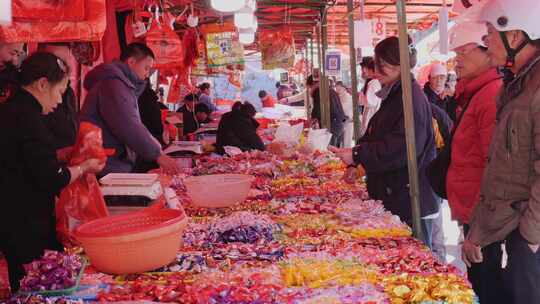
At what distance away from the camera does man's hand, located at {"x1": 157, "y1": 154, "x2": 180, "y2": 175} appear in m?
4.20

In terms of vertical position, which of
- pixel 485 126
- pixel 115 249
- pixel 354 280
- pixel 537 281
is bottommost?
pixel 537 281

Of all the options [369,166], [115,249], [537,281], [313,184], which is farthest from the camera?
[313,184]

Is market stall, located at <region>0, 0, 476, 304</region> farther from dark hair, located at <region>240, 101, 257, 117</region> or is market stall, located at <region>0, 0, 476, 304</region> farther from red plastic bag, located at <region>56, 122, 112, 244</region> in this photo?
dark hair, located at <region>240, 101, 257, 117</region>

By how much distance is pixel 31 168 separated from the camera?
2.62 m

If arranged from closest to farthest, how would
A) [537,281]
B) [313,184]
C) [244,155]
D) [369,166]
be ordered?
[537,281] < [369,166] < [313,184] < [244,155]

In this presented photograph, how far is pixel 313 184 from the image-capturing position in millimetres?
3830

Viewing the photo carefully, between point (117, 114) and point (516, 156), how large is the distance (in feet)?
8.96

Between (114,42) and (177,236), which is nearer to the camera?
(177,236)

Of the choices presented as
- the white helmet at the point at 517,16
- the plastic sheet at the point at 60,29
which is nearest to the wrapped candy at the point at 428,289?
the white helmet at the point at 517,16

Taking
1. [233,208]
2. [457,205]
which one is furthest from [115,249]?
[457,205]

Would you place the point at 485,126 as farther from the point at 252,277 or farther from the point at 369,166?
the point at 252,277

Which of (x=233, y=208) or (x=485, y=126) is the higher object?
(x=485, y=126)

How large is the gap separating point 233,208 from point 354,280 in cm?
127

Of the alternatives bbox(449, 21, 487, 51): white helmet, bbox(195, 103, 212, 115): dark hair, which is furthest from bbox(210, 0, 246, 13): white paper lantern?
bbox(195, 103, 212, 115): dark hair
